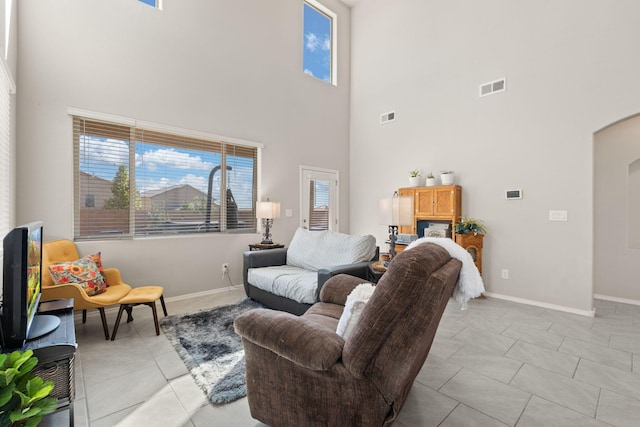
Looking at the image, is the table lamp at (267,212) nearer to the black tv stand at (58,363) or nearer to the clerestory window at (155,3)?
the clerestory window at (155,3)

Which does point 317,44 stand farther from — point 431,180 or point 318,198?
point 431,180

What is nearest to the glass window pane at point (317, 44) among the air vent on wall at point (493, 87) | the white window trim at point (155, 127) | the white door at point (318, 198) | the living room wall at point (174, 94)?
the living room wall at point (174, 94)

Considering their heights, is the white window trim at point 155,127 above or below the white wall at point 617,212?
above

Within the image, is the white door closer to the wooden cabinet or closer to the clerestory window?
the wooden cabinet

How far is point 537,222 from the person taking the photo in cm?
384

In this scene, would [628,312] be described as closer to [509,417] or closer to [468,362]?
[468,362]

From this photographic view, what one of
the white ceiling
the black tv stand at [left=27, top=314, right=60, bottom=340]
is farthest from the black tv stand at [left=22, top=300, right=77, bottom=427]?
the white ceiling

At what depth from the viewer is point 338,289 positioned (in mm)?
2354

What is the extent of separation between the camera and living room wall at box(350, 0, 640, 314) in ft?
11.4

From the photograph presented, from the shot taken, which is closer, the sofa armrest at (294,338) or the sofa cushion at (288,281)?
the sofa armrest at (294,338)

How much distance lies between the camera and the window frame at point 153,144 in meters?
3.26

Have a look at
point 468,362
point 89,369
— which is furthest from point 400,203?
point 89,369

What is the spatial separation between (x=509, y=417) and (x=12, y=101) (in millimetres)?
4632

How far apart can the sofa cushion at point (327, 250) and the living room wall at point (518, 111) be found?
217 cm
